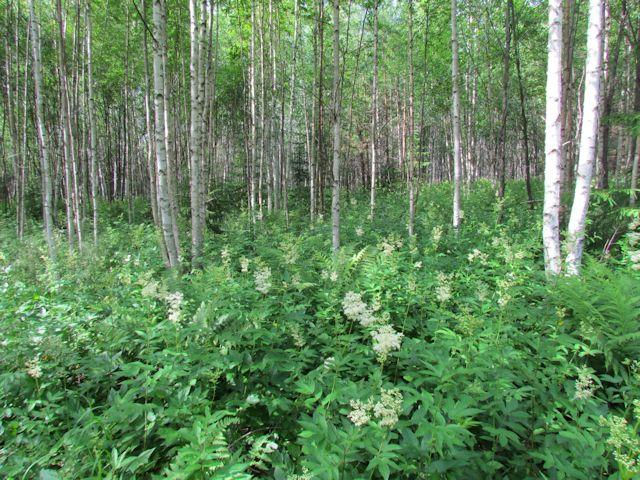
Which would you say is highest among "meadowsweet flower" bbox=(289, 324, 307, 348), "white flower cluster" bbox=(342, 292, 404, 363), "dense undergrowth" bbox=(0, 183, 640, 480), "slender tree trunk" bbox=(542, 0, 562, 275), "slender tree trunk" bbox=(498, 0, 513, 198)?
"slender tree trunk" bbox=(498, 0, 513, 198)

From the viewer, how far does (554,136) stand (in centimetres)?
383

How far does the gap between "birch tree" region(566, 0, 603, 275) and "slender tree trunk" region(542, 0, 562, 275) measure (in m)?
0.18

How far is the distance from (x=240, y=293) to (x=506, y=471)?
230cm

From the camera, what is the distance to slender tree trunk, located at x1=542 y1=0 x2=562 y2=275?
3.77m

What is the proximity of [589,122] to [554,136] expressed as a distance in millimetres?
399

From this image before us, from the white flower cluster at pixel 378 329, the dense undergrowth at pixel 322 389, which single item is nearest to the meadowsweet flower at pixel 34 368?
the dense undergrowth at pixel 322 389

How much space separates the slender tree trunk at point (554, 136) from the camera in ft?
12.4

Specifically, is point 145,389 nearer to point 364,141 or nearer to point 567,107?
point 567,107

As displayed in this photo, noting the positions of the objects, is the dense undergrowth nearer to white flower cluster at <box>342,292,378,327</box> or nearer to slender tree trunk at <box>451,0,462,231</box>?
white flower cluster at <box>342,292,378,327</box>

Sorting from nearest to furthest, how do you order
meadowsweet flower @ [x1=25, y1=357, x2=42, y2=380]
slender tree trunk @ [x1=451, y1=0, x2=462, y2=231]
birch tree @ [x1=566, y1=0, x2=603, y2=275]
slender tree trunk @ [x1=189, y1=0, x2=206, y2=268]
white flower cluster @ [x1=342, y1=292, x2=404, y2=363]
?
white flower cluster @ [x1=342, y1=292, x2=404, y2=363]
meadowsweet flower @ [x1=25, y1=357, x2=42, y2=380]
birch tree @ [x1=566, y1=0, x2=603, y2=275]
slender tree trunk @ [x1=189, y1=0, x2=206, y2=268]
slender tree trunk @ [x1=451, y1=0, x2=462, y2=231]

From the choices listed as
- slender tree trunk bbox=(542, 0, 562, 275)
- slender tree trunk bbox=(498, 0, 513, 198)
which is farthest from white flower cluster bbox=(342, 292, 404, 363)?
slender tree trunk bbox=(498, 0, 513, 198)

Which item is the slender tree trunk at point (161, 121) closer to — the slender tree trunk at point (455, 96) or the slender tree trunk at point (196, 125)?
the slender tree trunk at point (196, 125)

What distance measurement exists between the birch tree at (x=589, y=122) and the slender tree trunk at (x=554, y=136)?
0.18 meters

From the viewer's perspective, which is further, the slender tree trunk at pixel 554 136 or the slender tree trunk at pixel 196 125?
the slender tree trunk at pixel 196 125
